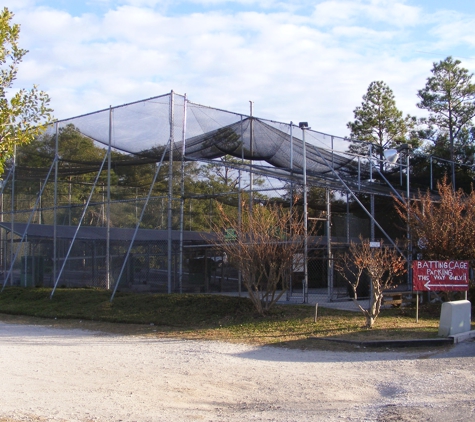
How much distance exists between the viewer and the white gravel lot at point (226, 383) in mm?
6812

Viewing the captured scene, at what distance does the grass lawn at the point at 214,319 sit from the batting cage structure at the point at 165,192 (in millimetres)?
1350

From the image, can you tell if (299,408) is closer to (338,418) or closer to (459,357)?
(338,418)

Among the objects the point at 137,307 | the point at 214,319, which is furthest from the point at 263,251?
the point at 137,307

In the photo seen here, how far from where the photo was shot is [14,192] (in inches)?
998

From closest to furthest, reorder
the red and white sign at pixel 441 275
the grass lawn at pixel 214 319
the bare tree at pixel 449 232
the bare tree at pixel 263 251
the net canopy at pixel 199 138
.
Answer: the grass lawn at pixel 214 319, the red and white sign at pixel 441 275, the bare tree at pixel 263 251, the bare tree at pixel 449 232, the net canopy at pixel 199 138

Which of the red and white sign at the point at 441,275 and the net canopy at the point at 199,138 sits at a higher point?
the net canopy at the point at 199,138

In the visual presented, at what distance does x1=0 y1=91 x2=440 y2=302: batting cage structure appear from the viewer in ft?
60.8

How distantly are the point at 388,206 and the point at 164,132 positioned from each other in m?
11.0

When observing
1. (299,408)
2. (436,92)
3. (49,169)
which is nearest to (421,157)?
(436,92)

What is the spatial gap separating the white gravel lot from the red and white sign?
8.78 ft

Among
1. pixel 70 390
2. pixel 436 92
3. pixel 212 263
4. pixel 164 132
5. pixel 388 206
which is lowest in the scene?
pixel 70 390

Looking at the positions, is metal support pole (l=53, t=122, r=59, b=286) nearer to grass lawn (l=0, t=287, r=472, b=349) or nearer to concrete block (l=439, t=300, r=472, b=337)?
grass lawn (l=0, t=287, r=472, b=349)

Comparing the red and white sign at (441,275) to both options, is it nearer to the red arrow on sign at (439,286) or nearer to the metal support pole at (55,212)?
the red arrow on sign at (439,286)

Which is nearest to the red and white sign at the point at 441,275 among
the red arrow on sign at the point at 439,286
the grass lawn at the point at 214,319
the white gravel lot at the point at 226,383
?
the red arrow on sign at the point at 439,286
